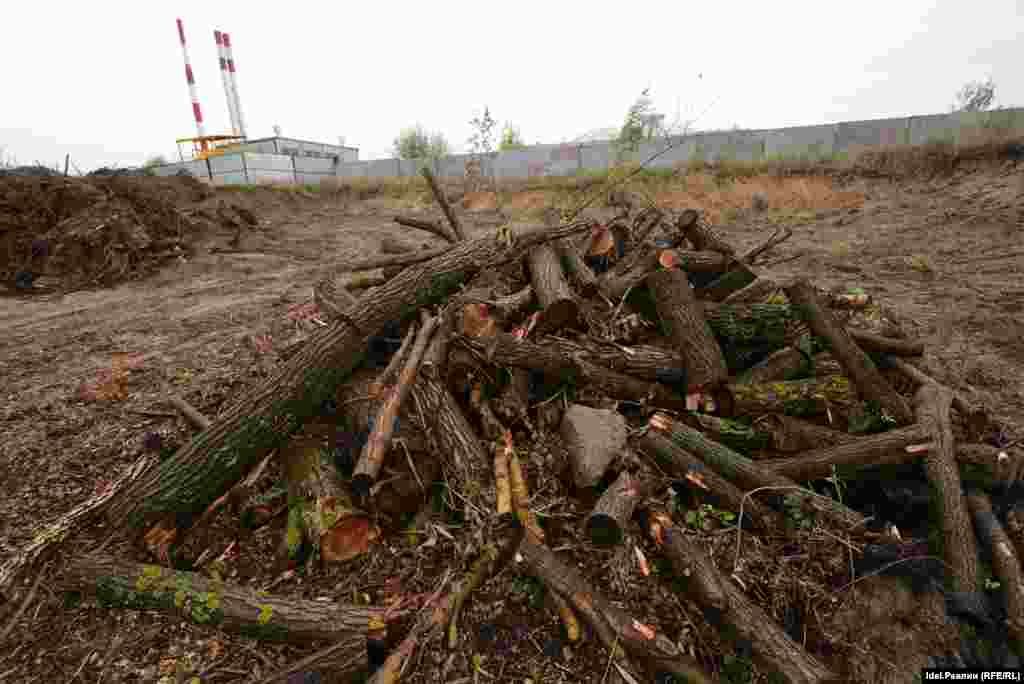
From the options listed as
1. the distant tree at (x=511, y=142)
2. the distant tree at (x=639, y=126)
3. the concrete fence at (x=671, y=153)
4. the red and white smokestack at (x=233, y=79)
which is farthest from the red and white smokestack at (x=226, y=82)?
the distant tree at (x=639, y=126)

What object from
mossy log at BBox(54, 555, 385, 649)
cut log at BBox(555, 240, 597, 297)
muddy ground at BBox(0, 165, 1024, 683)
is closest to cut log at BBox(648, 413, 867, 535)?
muddy ground at BBox(0, 165, 1024, 683)

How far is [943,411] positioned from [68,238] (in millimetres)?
12506

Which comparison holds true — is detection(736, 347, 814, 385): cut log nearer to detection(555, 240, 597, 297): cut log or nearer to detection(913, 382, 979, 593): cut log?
detection(913, 382, 979, 593): cut log

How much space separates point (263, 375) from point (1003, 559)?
4572 millimetres

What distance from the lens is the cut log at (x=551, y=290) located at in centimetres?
271

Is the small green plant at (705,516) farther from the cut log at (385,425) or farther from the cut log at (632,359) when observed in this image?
the cut log at (385,425)

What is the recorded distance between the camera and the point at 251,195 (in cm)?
1489

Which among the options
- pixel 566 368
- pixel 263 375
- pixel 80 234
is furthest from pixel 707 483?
pixel 80 234

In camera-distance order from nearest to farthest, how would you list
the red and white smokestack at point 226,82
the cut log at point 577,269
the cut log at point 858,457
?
the cut log at point 858,457 → the cut log at point 577,269 → the red and white smokestack at point 226,82

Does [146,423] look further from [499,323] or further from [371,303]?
[499,323]

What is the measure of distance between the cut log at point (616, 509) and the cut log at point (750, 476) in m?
0.34

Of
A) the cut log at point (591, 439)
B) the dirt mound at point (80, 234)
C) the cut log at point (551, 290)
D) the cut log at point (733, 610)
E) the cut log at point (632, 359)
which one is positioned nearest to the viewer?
the cut log at point (733, 610)

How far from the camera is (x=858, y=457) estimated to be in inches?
88.0

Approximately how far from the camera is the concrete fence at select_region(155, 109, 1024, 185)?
38.7ft
